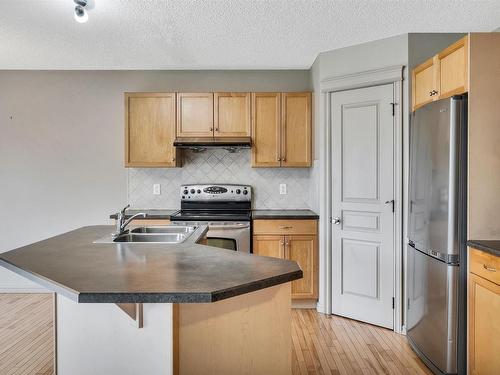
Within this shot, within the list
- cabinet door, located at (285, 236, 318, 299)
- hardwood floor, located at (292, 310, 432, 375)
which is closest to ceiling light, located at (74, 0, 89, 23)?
cabinet door, located at (285, 236, 318, 299)

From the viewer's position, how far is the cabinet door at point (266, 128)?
376 centimetres

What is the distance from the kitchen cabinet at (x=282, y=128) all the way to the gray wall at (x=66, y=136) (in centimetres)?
36

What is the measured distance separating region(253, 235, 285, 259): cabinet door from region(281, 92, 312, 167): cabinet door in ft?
2.81

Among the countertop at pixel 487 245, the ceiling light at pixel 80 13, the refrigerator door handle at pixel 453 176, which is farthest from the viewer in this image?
the ceiling light at pixel 80 13

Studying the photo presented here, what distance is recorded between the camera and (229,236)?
3.43m

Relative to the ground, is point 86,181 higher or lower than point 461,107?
lower

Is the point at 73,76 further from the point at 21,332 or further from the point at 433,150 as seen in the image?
the point at 433,150

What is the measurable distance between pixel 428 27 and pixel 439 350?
2.34 m

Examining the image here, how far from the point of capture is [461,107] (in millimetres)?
2129

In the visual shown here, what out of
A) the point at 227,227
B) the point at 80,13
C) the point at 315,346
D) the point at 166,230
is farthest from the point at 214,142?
the point at 315,346

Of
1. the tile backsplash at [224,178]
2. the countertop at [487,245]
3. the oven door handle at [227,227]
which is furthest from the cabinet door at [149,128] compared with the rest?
the countertop at [487,245]

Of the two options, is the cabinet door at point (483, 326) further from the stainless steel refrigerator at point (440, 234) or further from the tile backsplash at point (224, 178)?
the tile backsplash at point (224, 178)

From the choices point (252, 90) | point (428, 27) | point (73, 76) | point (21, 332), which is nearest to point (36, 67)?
point (73, 76)

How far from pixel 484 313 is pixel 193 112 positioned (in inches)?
117
